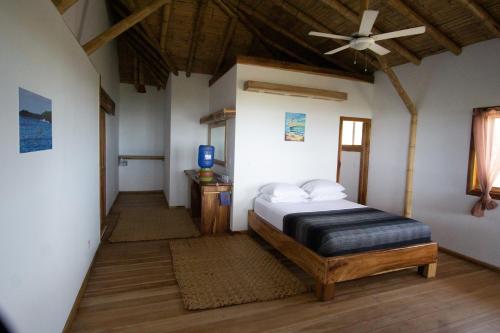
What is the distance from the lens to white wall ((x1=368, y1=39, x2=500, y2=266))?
3645mm

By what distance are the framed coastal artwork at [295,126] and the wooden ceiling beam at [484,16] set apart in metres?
2.40

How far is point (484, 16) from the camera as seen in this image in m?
3.22

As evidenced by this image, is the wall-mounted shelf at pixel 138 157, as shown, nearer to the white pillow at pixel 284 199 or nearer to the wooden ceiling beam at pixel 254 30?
the wooden ceiling beam at pixel 254 30

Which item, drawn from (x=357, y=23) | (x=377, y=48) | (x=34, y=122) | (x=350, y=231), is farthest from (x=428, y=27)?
(x=34, y=122)

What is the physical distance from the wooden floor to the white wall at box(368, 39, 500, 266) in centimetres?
67

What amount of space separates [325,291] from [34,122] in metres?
2.63

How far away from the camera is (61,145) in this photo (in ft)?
6.92

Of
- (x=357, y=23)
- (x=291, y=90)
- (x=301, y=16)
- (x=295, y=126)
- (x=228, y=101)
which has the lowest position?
(x=295, y=126)

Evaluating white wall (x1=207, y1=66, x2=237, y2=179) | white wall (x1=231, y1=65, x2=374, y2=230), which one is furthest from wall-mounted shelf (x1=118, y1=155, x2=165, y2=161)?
white wall (x1=231, y1=65, x2=374, y2=230)

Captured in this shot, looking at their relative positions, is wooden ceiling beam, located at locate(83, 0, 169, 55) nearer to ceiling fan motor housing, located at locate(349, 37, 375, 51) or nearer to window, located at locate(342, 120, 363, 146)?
ceiling fan motor housing, located at locate(349, 37, 375, 51)

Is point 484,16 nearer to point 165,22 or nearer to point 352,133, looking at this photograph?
point 352,133

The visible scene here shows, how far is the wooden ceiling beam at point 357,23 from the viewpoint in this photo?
3.58 m

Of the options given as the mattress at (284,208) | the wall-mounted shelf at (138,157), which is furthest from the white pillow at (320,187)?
the wall-mounted shelf at (138,157)

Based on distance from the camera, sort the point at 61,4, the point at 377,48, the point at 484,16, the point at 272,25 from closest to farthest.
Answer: the point at 61,4 → the point at 377,48 → the point at 484,16 → the point at 272,25
